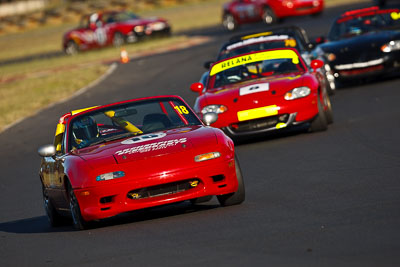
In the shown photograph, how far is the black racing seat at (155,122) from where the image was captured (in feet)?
31.2

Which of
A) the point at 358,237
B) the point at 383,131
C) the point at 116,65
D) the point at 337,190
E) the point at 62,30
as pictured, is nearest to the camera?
the point at 358,237

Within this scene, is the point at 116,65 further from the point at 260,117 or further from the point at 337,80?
the point at 260,117

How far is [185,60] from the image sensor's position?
28.6m

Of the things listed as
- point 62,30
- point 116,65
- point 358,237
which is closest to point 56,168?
point 358,237

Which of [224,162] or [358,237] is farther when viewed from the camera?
[224,162]

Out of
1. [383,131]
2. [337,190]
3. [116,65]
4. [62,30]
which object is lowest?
[62,30]

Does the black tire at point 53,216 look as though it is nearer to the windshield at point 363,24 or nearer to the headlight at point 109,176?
the headlight at point 109,176

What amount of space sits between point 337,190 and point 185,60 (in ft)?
64.8

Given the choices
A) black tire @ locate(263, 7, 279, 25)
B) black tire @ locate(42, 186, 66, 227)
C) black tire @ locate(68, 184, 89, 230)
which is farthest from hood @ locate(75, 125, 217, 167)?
black tire @ locate(263, 7, 279, 25)

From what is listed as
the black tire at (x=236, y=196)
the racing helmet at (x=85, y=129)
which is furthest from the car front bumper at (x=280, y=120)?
the black tire at (x=236, y=196)

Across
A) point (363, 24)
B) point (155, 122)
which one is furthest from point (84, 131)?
point (363, 24)

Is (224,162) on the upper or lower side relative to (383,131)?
upper

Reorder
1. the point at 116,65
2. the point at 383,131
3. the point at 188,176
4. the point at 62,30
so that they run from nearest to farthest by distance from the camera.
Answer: the point at 188,176
the point at 383,131
the point at 116,65
the point at 62,30

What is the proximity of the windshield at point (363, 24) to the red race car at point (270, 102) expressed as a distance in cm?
523
